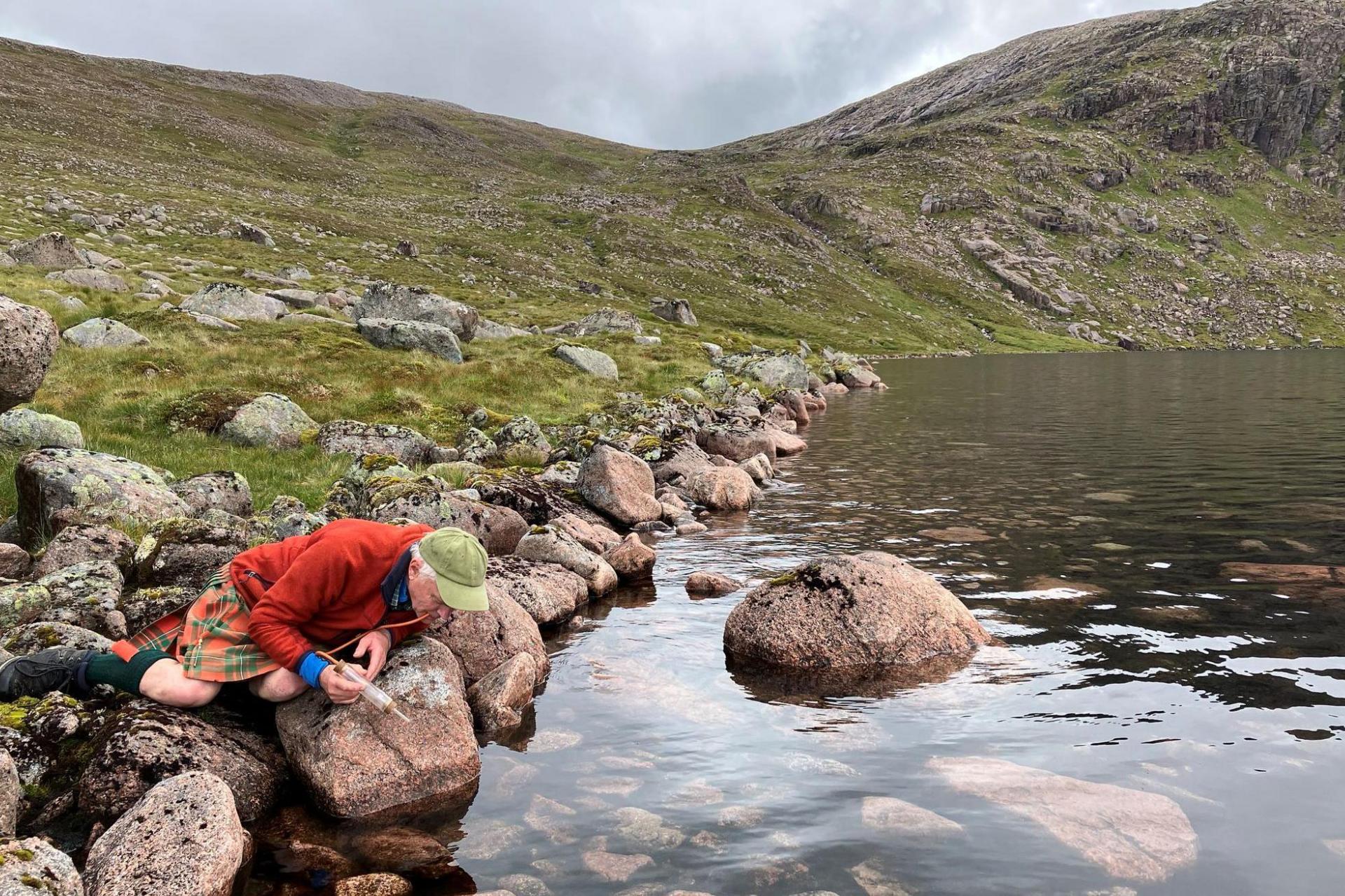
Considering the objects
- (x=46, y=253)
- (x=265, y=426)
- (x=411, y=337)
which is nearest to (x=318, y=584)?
(x=265, y=426)

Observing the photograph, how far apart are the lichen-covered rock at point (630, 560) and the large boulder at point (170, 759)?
8.76 m

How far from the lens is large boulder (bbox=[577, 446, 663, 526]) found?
816 inches

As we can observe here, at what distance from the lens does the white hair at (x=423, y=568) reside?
26.8 feet

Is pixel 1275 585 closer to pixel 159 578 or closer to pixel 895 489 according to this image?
pixel 895 489

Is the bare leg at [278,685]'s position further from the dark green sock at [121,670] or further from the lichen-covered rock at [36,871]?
the lichen-covered rock at [36,871]

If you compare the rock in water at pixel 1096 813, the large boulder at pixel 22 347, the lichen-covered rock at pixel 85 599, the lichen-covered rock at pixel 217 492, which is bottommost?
the rock in water at pixel 1096 813

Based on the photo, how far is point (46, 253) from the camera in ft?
153

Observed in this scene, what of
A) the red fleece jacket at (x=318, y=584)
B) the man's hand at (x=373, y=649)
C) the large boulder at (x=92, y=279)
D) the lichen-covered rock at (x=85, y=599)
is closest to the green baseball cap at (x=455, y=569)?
the red fleece jacket at (x=318, y=584)

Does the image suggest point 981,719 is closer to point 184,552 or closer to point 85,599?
point 184,552

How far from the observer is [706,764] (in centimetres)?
920

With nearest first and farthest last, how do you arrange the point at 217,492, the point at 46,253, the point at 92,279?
the point at 217,492 < the point at 92,279 < the point at 46,253

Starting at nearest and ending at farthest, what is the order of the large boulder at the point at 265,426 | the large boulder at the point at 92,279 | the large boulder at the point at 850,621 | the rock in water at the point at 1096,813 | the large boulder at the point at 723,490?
the rock in water at the point at 1096,813 < the large boulder at the point at 850,621 < the large boulder at the point at 265,426 < the large boulder at the point at 723,490 < the large boulder at the point at 92,279

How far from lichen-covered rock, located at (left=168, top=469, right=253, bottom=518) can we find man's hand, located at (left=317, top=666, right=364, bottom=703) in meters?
7.80

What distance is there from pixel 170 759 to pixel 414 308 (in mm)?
44981
